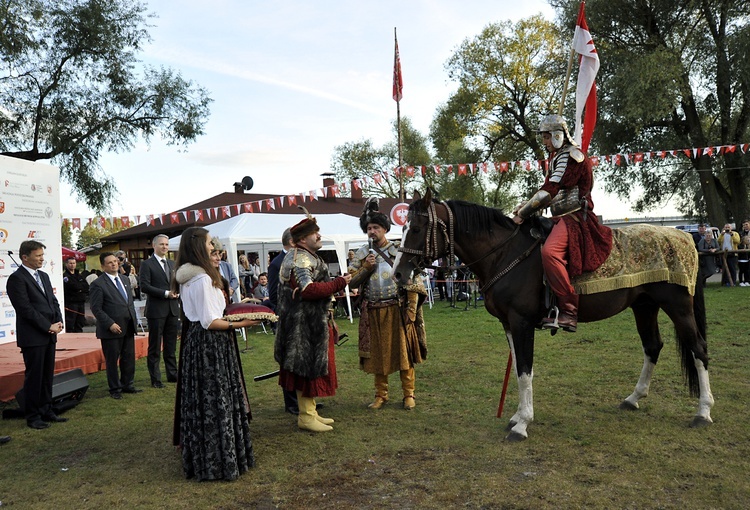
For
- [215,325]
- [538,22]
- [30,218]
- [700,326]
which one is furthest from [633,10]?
[215,325]

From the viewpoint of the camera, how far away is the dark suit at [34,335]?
5684 mm

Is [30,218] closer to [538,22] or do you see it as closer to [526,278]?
[526,278]

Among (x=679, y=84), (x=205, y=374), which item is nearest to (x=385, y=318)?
(x=205, y=374)

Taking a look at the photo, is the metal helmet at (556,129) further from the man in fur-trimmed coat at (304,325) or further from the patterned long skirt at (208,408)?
the patterned long skirt at (208,408)

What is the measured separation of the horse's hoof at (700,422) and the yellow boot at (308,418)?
10.4 ft

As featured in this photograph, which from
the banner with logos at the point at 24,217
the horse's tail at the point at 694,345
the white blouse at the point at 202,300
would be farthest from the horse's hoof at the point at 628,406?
the banner with logos at the point at 24,217

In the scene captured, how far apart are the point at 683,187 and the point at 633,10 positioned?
780 centimetres

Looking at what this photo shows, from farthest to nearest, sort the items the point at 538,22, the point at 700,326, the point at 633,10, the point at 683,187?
the point at 538,22, the point at 683,187, the point at 633,10, the point at 700,326

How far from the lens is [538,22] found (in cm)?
2861

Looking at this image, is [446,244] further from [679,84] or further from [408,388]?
[679,84]

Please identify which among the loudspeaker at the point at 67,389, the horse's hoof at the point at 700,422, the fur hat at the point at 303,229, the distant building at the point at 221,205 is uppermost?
the distant building at the point at 221,205

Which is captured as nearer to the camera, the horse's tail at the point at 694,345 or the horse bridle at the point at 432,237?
the horse bridle at the point at 432,237

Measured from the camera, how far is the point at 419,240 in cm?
498

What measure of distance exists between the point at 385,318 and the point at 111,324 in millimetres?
3471
